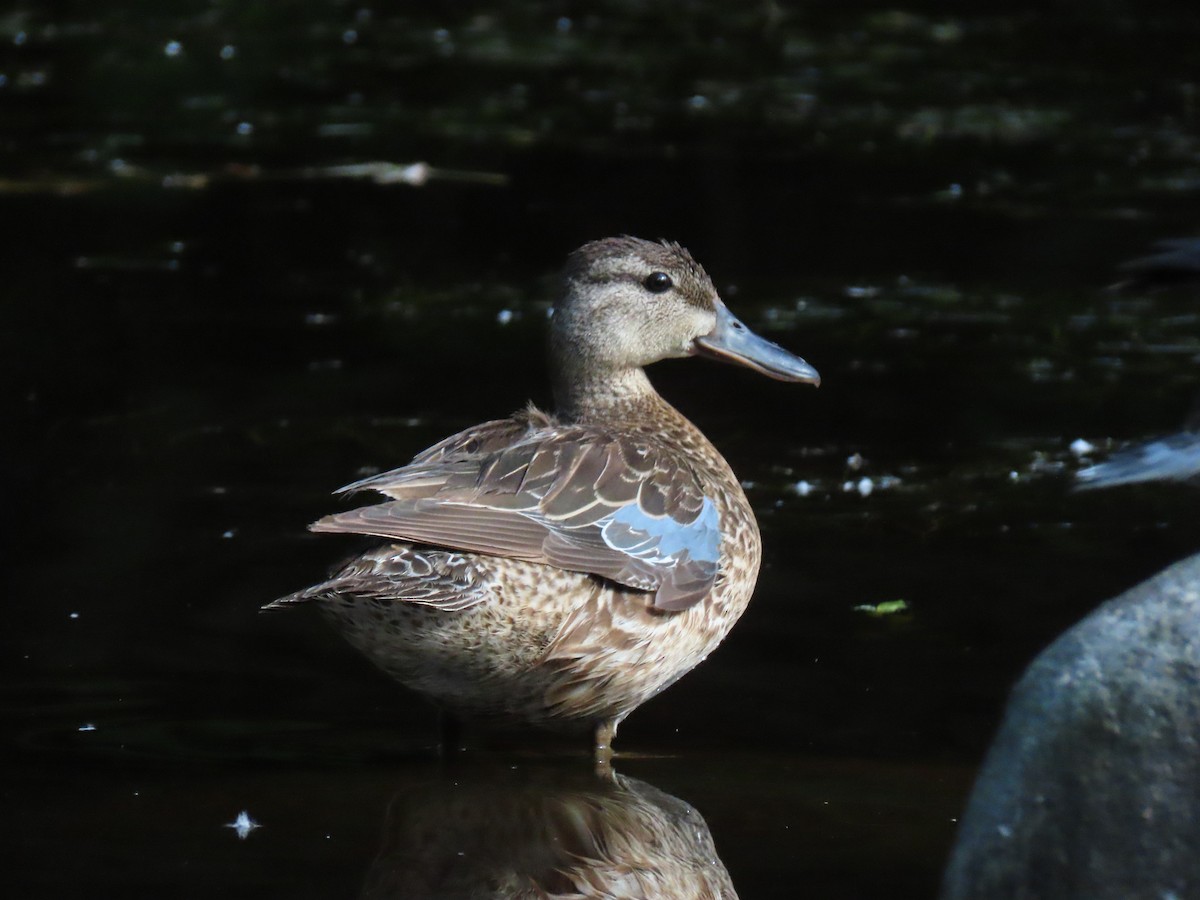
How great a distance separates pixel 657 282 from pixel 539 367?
2.48 metres

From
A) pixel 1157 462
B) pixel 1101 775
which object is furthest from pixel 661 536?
pixel 1101 775

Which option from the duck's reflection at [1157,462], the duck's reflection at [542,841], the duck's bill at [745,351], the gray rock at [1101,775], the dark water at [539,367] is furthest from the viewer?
the duck's bill at [745,351]

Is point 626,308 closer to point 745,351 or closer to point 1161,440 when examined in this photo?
point 745,351

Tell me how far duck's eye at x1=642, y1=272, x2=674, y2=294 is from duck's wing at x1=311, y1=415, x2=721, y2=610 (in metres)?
0.53

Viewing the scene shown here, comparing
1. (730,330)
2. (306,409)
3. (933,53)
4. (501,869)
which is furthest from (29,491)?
(933,53)

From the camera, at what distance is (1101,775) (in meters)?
3.49

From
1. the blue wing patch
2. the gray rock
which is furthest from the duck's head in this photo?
the gray rock

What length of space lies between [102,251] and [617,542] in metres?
5.63

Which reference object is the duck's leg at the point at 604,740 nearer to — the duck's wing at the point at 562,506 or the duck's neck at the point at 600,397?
the duck's wing at the point at 562,506

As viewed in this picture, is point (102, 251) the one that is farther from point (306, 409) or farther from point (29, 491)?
point (29, 491)

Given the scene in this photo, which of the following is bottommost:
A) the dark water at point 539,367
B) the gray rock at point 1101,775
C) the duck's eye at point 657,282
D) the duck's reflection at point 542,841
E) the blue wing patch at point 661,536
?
the dark water at point 539,367

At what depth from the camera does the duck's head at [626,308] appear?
5.45 meters

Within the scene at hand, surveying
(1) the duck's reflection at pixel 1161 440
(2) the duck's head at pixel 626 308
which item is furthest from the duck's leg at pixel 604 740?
(1) the duck's reflection at pixel 1161 440

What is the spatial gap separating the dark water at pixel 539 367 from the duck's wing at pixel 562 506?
496 millimetres
